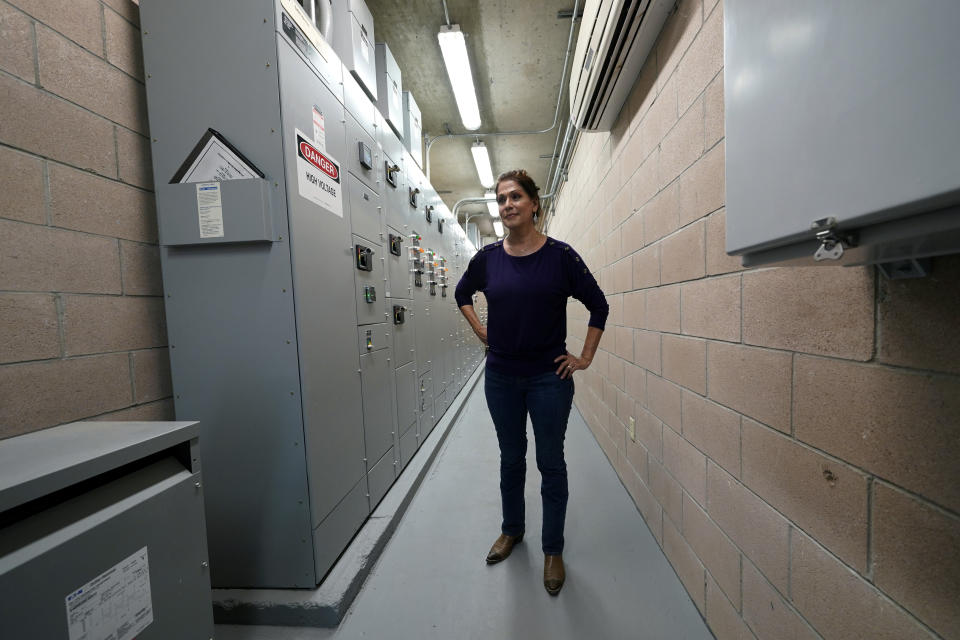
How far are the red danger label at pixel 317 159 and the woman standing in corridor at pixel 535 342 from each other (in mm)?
712

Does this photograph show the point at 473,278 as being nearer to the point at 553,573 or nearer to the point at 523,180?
the point at 523,180

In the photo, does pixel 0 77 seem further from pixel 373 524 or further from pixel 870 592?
pixel 870 592

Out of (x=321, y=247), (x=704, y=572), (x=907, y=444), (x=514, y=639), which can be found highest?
(x=321, y=247)

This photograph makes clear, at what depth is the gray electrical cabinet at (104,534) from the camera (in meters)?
0.59

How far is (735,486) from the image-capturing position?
1.06 metres

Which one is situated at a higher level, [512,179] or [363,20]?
[363,20]

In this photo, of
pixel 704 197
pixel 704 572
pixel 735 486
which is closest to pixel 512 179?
pixel 704 197

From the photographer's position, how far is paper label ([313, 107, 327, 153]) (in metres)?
1.45

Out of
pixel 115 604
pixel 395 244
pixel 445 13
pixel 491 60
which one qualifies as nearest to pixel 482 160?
pixel 491 60

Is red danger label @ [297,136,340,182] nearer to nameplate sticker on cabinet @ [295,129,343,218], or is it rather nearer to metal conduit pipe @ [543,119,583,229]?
nameplate sticker on cabinet @ [295,129,343,218]

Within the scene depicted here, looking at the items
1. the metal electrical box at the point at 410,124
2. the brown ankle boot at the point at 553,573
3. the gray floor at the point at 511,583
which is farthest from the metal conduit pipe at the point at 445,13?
the brown ankle boot at the point at 553,573

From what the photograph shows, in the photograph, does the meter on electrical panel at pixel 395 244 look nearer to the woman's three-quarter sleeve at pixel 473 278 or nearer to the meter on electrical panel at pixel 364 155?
the meter on electrical panel at pixel 364 155

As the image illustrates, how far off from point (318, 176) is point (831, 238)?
1.54 meters

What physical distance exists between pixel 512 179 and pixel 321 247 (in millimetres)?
808
